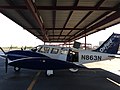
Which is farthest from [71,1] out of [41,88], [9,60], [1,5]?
[9,60]

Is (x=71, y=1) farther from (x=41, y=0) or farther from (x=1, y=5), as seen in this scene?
(x=1, y=5)

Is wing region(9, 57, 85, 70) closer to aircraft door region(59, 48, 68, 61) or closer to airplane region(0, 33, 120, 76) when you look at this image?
airplane region(0, 33, 120, 76)

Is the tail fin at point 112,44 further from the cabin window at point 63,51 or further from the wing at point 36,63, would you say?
the wing at point 36,63

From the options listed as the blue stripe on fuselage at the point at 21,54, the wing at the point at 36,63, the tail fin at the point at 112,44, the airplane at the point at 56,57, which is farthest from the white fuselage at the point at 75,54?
the wing at the point at 36,63

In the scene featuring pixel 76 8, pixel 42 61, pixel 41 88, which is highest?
pixel 76 8

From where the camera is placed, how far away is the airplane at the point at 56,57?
54.1 ft

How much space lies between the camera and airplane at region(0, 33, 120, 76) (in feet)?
54.1

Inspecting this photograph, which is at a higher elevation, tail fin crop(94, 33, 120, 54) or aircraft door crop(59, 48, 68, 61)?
tail fin crop(94, 33, 120, 54)

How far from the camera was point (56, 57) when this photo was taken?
18141 mm

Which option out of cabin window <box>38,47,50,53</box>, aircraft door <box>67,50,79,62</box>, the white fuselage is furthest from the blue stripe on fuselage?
aircraft door <box>67,50,79,62</box>

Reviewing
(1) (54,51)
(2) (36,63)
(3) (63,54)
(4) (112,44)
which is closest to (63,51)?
(3) (63,54)

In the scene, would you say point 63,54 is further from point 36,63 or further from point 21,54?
point 21,54

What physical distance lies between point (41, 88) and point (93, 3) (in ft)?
19.4

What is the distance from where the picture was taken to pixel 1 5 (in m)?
14.4
